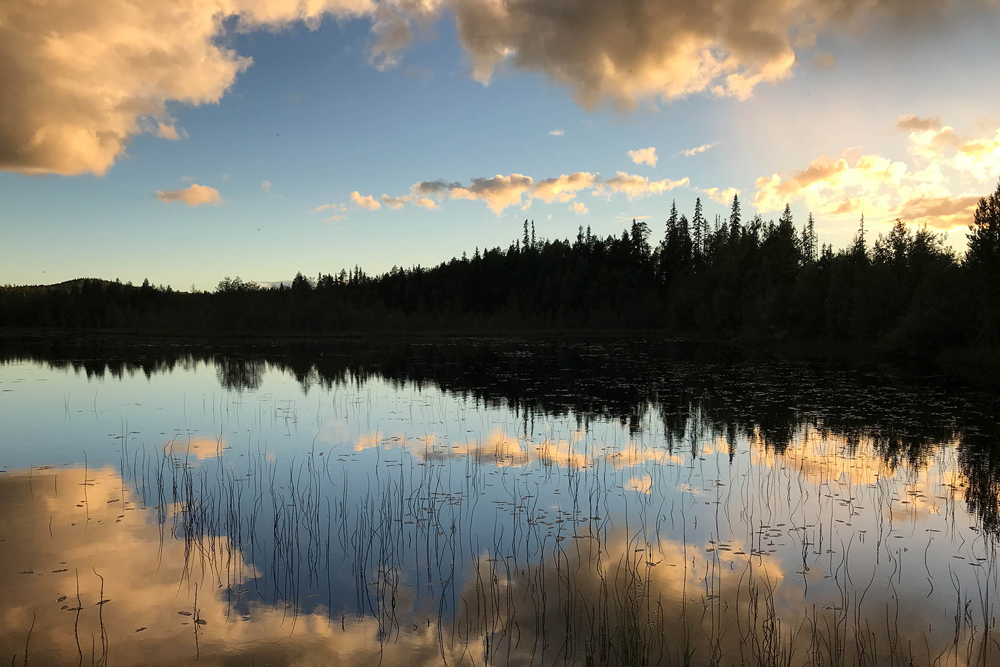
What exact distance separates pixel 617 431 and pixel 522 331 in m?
81.6

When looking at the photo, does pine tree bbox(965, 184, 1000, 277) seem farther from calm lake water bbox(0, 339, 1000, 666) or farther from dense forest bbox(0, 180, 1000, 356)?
calm lake water bbox(0, 339, 1000, 666)

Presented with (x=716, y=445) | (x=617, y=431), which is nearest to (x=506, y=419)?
(x=617, y=431)

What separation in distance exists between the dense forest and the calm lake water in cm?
2702

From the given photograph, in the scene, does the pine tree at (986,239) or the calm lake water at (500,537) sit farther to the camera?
the pine tree at (986,239)

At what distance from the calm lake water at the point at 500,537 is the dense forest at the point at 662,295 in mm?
27019

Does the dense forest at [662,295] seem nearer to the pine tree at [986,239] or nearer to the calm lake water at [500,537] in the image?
the pine tree at [986,239]

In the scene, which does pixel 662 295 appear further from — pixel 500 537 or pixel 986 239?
pixel 500 537

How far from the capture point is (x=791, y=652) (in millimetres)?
6336

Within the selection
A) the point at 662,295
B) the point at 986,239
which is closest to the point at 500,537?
the point at 986,239

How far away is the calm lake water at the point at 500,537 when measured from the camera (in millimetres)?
6789

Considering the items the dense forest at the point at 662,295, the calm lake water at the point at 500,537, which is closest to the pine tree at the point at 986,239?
the dense forest at the point at 662,295

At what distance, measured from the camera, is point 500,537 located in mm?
9844

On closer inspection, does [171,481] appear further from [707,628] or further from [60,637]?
[707,628]

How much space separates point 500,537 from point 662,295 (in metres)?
116
